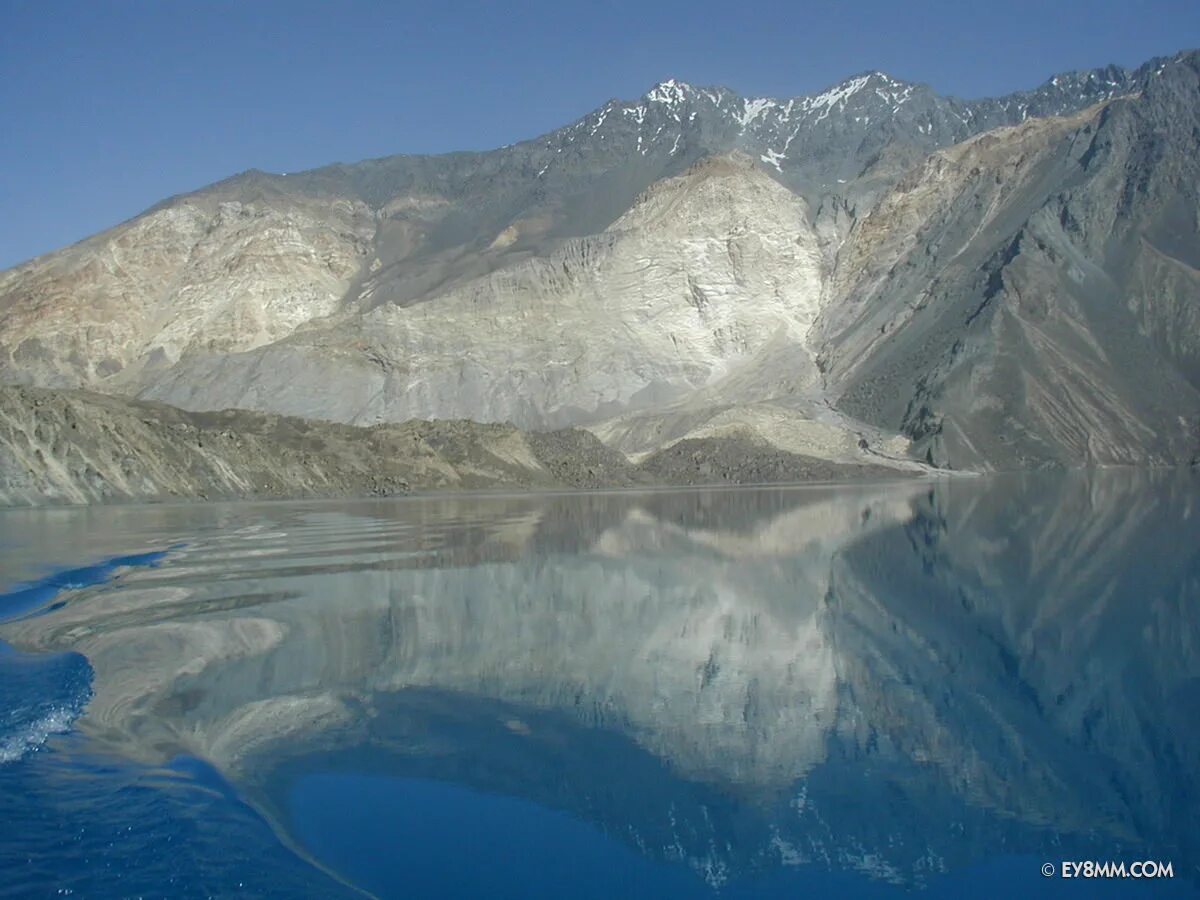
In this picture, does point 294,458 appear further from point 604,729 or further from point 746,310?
point 746,310

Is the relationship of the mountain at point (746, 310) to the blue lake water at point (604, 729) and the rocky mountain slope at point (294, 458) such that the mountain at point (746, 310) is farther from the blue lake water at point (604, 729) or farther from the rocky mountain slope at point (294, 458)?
the blue lake water at point (604, 729)

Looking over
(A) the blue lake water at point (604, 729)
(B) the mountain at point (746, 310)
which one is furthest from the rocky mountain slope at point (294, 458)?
(A) the blue lake water at point (604, 729)

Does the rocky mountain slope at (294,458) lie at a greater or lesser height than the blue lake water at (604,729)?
greater

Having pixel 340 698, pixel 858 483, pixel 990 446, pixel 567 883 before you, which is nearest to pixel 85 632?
pixel 340 698

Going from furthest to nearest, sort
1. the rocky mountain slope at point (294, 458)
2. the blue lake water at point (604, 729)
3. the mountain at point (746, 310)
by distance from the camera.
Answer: the mountain at point (746, 310), the rocky mountain slope at point (294, 458), the blue lake water at point (604, 729)

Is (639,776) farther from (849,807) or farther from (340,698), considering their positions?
(340,698)

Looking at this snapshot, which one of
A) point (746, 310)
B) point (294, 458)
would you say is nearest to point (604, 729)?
point (294, 458)
